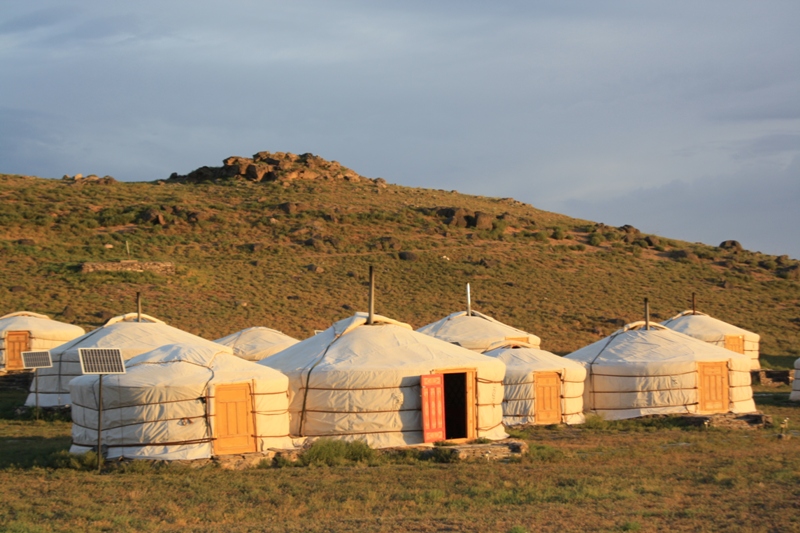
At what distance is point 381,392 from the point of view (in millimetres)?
13219

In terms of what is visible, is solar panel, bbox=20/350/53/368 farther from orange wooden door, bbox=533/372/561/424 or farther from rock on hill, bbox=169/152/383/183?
rock on hill, bbox=169/152/383/183

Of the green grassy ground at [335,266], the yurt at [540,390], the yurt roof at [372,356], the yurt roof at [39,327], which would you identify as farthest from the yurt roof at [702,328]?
the yurt roof at [39,327]

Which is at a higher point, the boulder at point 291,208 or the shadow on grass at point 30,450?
the boulder at point 291,208

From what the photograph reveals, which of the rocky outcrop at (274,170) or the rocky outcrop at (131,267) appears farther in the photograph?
A: the rocky outcrop at (274,170)

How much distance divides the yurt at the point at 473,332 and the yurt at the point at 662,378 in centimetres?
385

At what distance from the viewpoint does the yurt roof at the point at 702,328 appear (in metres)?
25.7

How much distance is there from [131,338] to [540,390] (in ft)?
25.6

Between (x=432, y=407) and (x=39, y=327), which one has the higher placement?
(x=39, y=327)

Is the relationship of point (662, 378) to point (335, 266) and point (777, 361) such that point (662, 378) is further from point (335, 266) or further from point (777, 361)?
point (335, 266)

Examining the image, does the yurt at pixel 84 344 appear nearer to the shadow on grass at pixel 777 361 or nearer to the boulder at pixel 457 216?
the shadow on grass at pixel 777 361

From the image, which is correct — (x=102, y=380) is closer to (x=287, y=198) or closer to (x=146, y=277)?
(x=146, y=277)

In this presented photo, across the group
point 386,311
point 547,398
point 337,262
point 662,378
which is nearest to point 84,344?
point 547,398

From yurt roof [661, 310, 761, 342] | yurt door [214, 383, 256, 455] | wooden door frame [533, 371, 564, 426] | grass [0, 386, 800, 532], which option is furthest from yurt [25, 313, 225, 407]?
yurt roof [661, 310, 761, 342]

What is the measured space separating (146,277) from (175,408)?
76.3 ft
